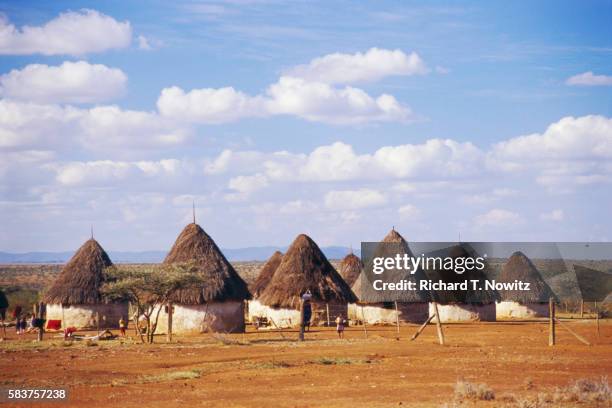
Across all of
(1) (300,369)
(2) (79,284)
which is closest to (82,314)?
(2) (79,284)

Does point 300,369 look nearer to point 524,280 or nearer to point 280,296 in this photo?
point 280,296

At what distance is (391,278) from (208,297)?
9.77 meters

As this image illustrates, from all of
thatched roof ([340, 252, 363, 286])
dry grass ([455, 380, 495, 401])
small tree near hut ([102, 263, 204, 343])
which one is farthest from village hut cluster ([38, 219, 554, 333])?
dry grass ([455, 380, 495, 401])

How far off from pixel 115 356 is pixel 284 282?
13.8 meters

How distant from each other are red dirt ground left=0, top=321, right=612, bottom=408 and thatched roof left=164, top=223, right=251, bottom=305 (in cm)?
257

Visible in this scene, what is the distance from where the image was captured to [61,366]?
2019 centimetres

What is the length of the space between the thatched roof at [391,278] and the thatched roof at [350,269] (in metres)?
5.00

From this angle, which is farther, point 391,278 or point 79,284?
point 391,278

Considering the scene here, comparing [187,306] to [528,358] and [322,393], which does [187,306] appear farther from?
[322,393]

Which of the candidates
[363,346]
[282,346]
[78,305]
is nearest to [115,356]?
[282,346]

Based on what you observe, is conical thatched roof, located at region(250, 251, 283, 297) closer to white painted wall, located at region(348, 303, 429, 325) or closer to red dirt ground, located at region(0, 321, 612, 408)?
white painted wall, located at region(348, 303, 429, 325)

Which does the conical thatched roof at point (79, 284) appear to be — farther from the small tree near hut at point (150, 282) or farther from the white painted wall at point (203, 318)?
the small tree near hut at point (150, 282)

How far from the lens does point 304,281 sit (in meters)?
35.6

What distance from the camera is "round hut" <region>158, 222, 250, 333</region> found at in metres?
30.8
